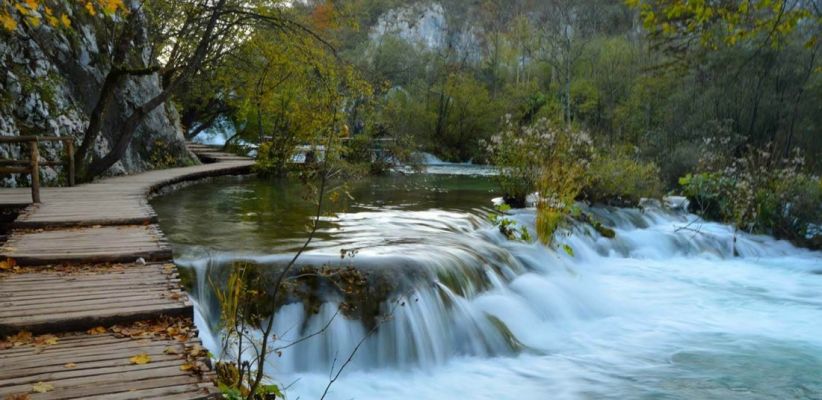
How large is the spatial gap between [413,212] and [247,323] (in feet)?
21.7

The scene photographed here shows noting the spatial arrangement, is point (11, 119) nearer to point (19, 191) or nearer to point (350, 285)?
point (19, 191)

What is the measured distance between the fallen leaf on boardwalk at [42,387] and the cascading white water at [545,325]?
1.93 m

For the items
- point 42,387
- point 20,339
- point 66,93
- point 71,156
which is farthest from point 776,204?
point 66,93

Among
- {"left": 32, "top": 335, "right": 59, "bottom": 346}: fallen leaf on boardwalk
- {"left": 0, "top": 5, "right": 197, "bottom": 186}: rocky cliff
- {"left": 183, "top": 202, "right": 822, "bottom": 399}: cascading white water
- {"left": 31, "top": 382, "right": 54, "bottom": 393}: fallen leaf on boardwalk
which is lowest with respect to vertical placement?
{"left": 183, "top": 202, "right": 822, "bottom": 399}: cascading white water

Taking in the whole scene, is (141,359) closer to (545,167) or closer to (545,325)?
(545,325)

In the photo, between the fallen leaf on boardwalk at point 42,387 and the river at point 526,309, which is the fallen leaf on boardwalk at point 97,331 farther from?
the river at point 526,309

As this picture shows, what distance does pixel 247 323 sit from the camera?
5.56 meters

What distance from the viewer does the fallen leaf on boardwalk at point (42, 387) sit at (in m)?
3.04

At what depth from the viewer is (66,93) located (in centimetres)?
1404

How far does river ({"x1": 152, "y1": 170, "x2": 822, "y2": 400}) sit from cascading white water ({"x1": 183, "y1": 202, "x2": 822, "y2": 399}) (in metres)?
0.02

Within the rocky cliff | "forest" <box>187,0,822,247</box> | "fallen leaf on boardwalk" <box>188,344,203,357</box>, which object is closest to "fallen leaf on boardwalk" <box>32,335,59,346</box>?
"fallen leaf on boardwalk" <box>188,344,203,357</box>

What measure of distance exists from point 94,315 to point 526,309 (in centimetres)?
511

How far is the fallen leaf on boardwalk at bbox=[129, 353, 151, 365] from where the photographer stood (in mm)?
3466

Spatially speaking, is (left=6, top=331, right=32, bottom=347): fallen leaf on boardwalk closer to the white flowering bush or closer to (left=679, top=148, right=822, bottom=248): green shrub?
the white flowering bush
